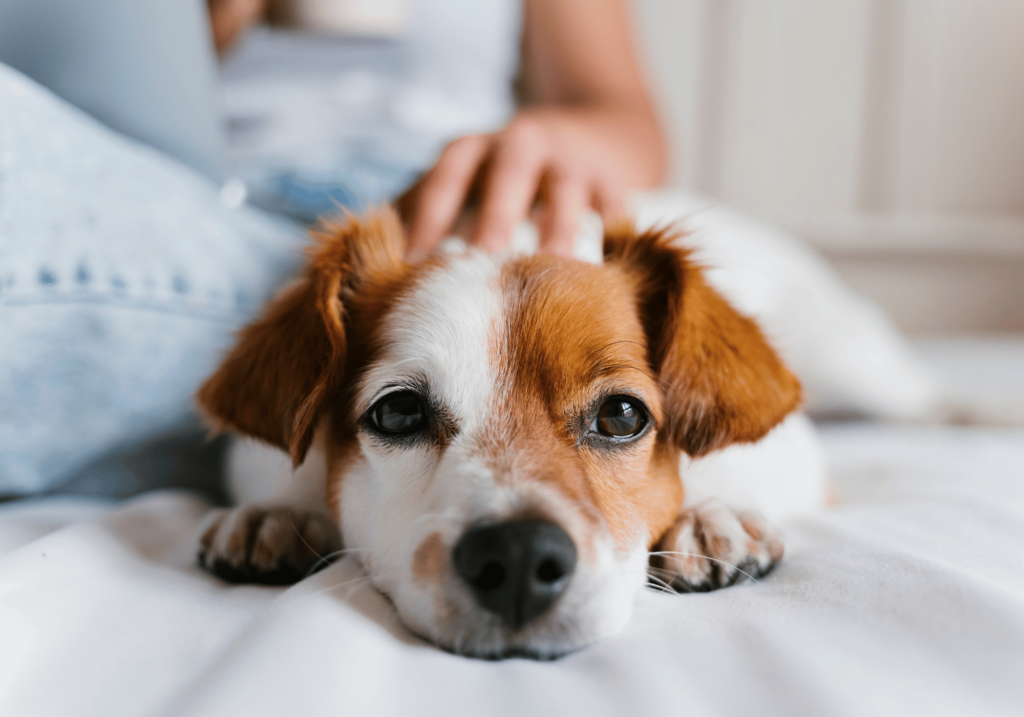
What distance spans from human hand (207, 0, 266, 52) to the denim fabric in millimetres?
1123

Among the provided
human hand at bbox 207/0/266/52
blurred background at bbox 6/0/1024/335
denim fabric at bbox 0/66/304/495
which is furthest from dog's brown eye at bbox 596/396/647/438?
blurred background at bbox 6/0/1024/335

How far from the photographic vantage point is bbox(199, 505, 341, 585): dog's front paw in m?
1.00

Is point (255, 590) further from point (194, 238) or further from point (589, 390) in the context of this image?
point (194, 238)

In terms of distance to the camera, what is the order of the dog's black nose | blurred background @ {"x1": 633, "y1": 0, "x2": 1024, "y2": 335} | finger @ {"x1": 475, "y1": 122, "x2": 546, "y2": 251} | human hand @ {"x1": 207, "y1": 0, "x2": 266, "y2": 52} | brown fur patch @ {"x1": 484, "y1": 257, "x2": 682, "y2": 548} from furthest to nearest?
blurred background @ {"x1": 633, "y1": 0, "x2": 1024, "y2": 335} → human hand @ {"x1": 207, "y1": 0, "x2": 266, "y2": 52} → finger @ {"x1": 475, "y1": 122, "x2": 546, "y2": 251} → brown fur patch @ {"x1": 484, "y1": 257, "x2": 682, "y2": 548} → the dog's black nose

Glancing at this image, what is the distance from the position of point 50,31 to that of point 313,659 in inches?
49.6

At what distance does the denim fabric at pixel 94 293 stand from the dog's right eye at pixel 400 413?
49 cm

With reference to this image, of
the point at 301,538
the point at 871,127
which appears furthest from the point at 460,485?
the point at 871,127

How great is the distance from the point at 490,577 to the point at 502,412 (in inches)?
10.6

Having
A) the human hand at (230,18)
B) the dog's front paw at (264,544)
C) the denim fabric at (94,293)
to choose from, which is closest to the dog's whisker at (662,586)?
the dog's front paw at (264,544)

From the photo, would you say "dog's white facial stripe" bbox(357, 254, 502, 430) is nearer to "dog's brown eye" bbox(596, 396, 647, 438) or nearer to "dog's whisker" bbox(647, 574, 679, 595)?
"dog's brown eye" bbox(596, 396, 647, 438)

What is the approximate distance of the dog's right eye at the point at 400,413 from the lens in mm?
1033

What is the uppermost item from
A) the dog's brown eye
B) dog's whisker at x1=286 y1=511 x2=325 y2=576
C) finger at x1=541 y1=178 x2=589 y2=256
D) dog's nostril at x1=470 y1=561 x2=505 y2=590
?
finger at x1=541 y1=178 x2=589 y2=256

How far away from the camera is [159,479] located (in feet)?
4.73

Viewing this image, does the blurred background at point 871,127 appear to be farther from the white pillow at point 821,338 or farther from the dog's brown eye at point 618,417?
the dog's brown eye at point 618,417
